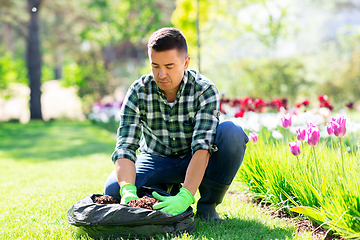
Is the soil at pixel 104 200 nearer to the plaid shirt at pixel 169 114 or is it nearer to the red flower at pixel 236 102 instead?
the plaid shirt at pixel 169 114

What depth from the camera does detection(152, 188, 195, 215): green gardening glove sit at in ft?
5.95

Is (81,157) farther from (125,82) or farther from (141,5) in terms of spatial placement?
(125,82)

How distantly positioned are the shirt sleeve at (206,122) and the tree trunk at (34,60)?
1124 cm

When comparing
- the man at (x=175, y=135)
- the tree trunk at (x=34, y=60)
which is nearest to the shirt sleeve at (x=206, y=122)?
the man at (x=175, y=135)

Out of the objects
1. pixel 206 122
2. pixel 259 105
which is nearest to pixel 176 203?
pixel 206 122

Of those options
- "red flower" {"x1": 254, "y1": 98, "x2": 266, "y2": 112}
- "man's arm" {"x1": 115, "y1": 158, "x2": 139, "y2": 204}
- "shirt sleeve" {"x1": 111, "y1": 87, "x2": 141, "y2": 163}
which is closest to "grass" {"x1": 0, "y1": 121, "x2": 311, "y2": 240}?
"man's arm" {"x1": 115, "y1": 158, "x2": 139, "y2": 204}

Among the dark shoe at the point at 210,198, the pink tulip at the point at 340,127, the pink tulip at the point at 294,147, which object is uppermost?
the pink tulip at the point at 340,127

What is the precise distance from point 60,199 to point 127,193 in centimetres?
102

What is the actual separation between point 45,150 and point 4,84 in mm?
7402

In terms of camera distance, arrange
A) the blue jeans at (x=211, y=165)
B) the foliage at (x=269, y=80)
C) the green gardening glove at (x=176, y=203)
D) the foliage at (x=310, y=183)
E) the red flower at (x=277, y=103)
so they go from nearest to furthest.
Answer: the foliage at (x=310, y=183)
the green gardening glove at (x=176, y=203)
the blue jeans at (x=211, y=165)
the red flower at (x=277, y=103)
the foliage at (x=269, y=80)

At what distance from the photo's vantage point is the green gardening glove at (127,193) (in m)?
1.92

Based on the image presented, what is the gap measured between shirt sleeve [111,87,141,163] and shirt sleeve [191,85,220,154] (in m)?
0.39

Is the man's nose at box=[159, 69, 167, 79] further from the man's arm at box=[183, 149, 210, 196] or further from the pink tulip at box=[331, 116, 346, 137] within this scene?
the pink tulip at box=[331, 116, 346, 137]

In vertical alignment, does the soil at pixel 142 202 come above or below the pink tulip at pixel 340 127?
below
